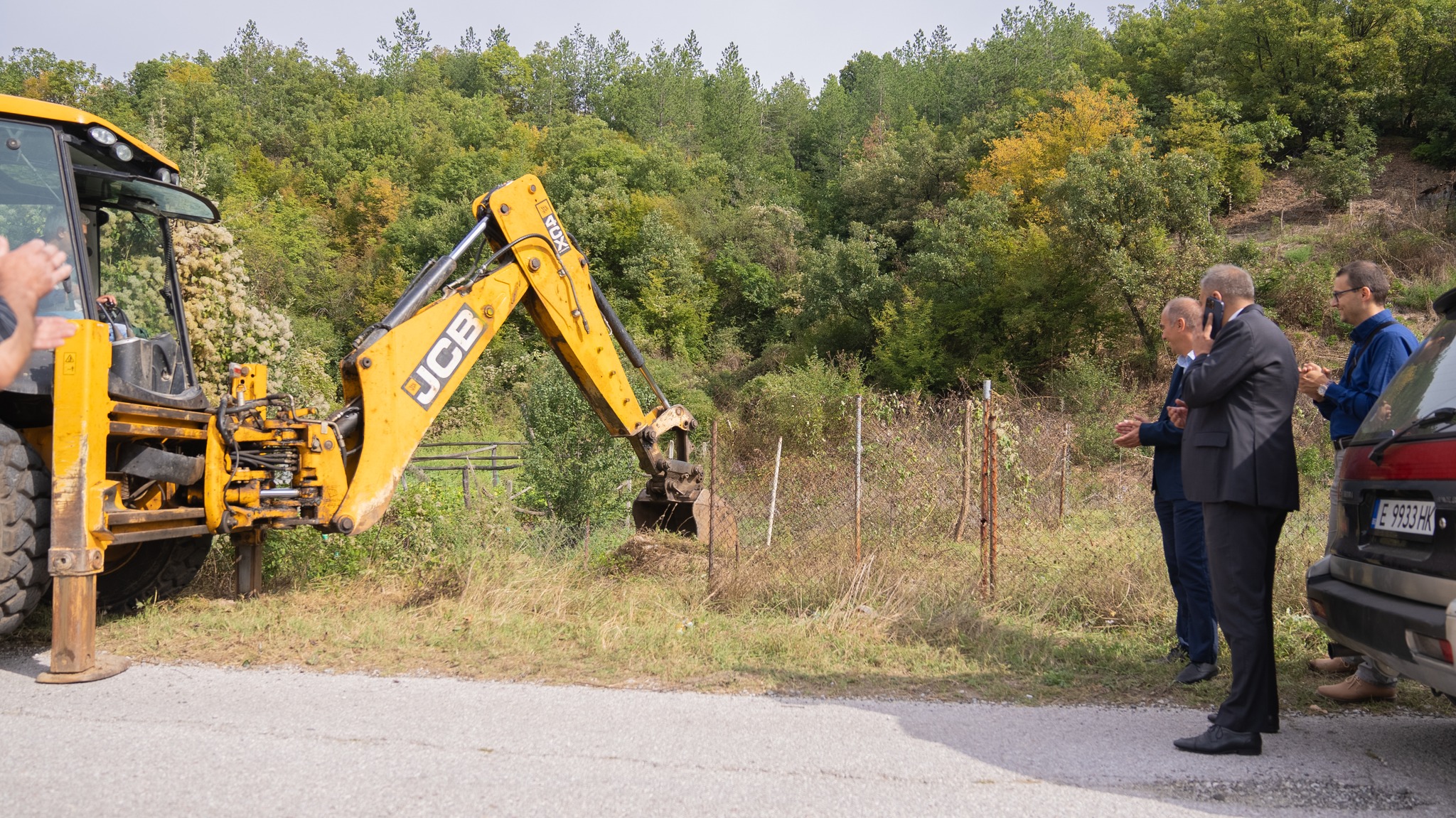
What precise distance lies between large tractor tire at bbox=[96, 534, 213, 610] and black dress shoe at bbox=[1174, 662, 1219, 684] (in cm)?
682

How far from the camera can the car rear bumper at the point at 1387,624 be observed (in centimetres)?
330

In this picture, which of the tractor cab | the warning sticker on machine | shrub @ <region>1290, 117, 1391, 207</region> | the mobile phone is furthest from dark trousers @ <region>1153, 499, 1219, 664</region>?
shrub @ <region>1290, 117, 1391, 207</region>

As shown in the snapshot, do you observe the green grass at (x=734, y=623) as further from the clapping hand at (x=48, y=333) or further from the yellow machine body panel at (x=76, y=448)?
the clapping hand at (x=48, y=333)

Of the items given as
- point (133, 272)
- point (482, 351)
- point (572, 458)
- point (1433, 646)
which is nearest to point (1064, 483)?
point (572, 458)

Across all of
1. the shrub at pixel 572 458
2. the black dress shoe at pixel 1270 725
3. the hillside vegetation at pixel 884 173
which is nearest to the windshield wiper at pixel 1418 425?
the black dress shoe at pixel 1270 725

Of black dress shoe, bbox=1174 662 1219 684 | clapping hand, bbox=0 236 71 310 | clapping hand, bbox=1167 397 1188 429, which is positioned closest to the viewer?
clapping hand, bbox=0 236 71 310

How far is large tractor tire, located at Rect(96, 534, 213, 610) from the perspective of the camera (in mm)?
7031

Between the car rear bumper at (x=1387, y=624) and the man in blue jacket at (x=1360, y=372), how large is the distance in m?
0.85

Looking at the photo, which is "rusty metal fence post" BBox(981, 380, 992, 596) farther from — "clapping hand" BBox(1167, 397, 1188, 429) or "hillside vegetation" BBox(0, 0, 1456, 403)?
"hillside vegetation" BBox(0, 0, 1456, 403)

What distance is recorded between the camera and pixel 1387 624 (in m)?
3.57

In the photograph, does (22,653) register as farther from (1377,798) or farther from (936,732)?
(1377,798)

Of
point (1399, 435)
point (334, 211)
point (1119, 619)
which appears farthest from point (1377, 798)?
point (334, 211)

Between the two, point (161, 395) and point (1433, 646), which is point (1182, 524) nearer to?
point (1433, 646)

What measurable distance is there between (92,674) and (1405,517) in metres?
6.71
